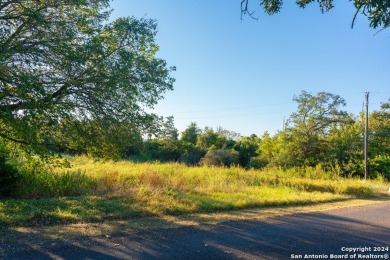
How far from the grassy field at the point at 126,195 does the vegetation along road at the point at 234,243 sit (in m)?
2.05

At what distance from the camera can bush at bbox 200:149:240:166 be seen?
36500 mm

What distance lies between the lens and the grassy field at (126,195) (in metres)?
8.84

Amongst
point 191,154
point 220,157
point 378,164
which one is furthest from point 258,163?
point 378,164

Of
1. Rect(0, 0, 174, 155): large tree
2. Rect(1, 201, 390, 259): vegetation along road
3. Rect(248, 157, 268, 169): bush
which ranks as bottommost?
Rect(1, 201, 390, 259): vegetation along road

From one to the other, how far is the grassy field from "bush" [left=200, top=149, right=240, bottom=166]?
17459 mm

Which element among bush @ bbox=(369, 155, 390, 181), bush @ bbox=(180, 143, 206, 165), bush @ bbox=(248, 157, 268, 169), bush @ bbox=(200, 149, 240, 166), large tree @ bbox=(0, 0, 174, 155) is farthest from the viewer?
bush @ bbox=(180, 143, 206, 165)

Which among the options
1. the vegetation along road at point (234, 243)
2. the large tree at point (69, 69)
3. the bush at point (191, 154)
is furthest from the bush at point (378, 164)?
the large tree at point (69, 69)

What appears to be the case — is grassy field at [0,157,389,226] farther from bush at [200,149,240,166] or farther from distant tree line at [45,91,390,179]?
bush at [200,149,240,166]

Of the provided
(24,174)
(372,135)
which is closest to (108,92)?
(24,174)

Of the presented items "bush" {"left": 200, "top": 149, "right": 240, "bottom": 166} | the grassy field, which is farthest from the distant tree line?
the grassy field

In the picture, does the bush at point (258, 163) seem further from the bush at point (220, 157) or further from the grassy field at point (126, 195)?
the grassy field at point (126, 195)

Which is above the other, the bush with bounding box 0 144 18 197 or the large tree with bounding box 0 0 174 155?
the large tree with bounding box 0 0 174 155

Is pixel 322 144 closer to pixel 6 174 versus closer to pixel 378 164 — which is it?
pixel 378 164

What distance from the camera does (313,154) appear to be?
34938 millimetres
